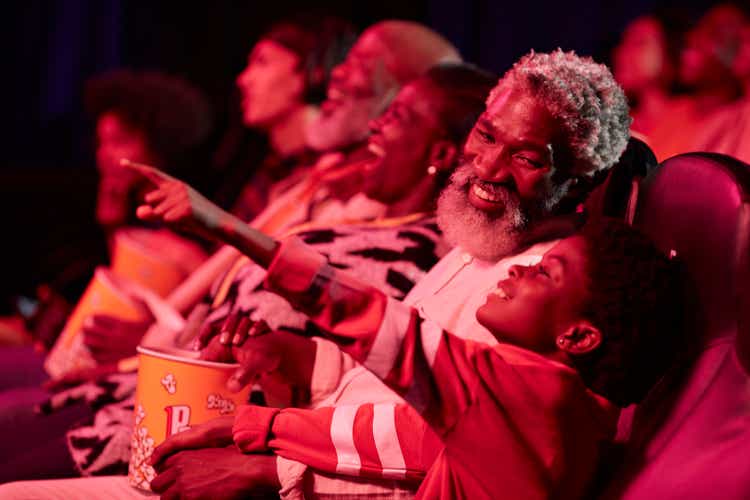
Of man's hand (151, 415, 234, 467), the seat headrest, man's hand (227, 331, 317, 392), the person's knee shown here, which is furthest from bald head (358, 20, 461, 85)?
the person's knee

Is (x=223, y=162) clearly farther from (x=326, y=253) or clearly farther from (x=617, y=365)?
(x=617, y=365)

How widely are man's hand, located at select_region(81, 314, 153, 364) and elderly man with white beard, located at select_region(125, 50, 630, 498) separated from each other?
3.53 feet

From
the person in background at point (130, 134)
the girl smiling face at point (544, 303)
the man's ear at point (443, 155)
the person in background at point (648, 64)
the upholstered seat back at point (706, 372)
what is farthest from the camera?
the person in background at point (648, 64)

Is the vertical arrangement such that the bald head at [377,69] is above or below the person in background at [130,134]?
above

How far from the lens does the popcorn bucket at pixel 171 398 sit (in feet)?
5.62

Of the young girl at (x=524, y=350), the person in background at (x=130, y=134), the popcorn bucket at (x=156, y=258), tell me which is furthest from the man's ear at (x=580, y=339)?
the popcorn bucket at (x=156, y=258)

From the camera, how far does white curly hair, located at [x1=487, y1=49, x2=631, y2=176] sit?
172 cm

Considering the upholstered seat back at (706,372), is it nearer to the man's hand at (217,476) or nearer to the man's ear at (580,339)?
the man's ear at (580,339)

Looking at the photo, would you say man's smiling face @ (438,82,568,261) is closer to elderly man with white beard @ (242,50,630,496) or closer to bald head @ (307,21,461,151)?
elderly man with white beard @ (242,50,630,496)

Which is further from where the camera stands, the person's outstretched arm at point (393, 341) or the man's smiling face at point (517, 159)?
the man's smiling face at point (517, 159)

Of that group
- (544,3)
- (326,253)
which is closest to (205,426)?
(326,253)

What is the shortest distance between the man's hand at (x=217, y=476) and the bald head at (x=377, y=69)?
1489 mm

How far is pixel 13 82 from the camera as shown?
5152mm

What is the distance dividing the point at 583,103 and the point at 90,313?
1777 millimetres
